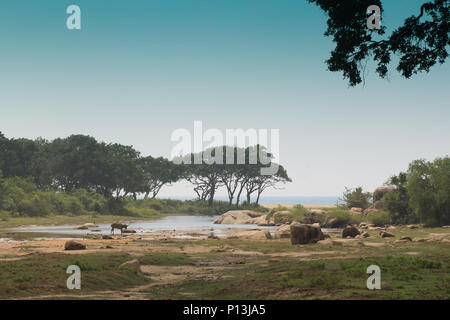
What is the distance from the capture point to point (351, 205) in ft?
239

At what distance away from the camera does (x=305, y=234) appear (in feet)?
114

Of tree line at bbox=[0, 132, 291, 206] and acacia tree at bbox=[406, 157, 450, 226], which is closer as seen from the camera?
acacia tree at bbox=[406, 157, 450, 226]

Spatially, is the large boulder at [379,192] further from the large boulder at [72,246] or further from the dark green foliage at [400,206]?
the large boulder at [72,246]

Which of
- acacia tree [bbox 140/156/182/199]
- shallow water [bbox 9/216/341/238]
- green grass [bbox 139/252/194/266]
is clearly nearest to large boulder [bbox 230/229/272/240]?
shallow water [bbox 9/216/341/238]

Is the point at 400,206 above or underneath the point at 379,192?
underneath

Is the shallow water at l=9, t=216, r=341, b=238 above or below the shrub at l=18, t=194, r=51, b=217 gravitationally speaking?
below

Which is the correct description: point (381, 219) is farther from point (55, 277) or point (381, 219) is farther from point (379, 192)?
point (55, 277)

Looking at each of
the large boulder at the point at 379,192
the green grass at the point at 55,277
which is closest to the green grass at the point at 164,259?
the green grass at the point at 55,277

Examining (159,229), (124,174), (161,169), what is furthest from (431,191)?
(161,169)

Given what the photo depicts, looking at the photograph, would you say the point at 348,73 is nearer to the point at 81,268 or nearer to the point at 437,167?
the point at 81,268

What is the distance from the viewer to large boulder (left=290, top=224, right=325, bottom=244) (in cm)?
3478

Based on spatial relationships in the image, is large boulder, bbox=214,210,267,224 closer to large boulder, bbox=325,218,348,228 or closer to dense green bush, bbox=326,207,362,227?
large boulder, bbox=325,218,348,228

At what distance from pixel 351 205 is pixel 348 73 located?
53.2 metres

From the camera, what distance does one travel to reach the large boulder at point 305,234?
34781mm
